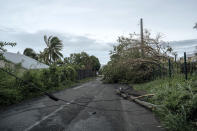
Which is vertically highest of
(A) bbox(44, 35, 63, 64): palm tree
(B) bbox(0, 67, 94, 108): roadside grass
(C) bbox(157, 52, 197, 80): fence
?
(A) bbox(44, 35, 63, 64): palm tree

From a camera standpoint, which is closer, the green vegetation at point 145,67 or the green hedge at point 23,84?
the green hedge at point 23,84

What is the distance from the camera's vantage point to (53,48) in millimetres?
41625

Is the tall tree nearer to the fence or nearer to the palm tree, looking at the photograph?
the palm tree

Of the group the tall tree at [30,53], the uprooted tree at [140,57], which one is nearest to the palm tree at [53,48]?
the tall tree at [30,53]

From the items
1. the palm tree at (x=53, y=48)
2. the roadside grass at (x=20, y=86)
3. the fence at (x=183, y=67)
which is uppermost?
the palm tree at (x=53, y=48)

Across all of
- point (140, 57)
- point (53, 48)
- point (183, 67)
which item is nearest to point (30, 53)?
point (53, 48)

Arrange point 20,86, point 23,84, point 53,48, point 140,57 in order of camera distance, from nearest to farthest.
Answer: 1. point 20,86
2. point 23,84
3. point 140,57
4. point 53,48

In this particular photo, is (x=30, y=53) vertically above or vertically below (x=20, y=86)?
above

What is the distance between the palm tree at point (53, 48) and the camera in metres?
40.9

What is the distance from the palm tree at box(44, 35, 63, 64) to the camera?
134 feet

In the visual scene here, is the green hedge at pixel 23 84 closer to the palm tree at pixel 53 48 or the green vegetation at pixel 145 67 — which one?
the green vegetation at pixel 145 67

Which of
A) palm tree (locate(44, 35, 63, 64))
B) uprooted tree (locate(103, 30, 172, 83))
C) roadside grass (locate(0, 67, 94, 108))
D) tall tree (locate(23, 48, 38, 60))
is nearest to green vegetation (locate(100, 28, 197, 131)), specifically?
uprooted tree (locate(103, 30, 172, 83))

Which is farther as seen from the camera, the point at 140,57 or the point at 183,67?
the point at 140,57

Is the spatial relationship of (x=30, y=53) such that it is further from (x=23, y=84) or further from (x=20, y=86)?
(x=20, y=86)
